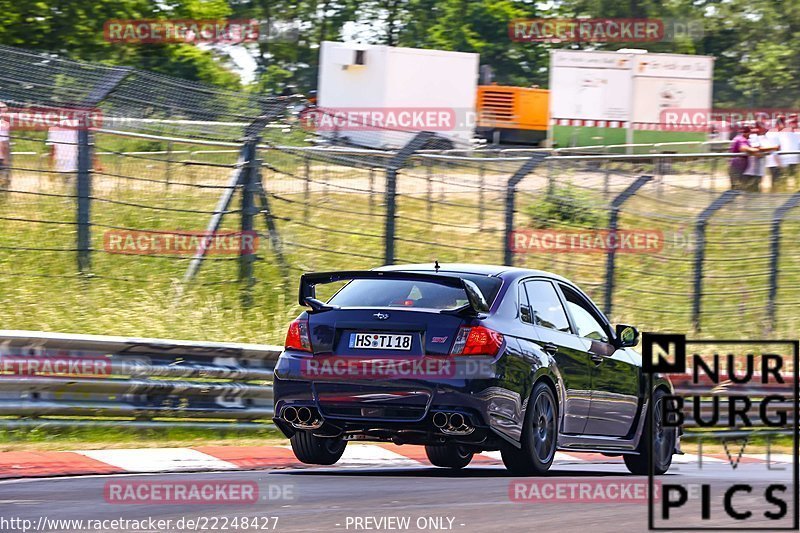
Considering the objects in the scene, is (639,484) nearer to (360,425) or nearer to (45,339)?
(360,425)

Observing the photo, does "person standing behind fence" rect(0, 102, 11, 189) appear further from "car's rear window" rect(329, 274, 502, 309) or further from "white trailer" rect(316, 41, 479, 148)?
"white trailer" rect(316, 41, 479, 148)

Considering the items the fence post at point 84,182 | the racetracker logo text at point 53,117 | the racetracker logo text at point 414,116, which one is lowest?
the fence post at point 84,182

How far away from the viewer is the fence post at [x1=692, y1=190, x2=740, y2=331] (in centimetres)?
1892

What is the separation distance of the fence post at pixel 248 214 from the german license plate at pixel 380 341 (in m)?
6.75

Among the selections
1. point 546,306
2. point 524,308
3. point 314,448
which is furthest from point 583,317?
point 314,448

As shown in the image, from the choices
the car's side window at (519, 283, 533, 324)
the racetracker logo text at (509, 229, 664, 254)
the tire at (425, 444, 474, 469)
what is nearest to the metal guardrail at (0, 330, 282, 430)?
the tire at (425, 444, 474, 469)

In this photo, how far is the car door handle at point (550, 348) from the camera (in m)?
9.95

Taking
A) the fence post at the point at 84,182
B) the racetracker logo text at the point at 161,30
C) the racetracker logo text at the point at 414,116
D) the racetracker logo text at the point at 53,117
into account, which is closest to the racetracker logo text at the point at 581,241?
the fence post at the point at 84,182

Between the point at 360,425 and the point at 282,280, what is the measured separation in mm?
7430

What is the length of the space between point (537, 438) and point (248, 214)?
699 cm

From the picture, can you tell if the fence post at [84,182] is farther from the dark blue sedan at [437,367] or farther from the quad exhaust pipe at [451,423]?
the quad exhaust pipe at [451,423]

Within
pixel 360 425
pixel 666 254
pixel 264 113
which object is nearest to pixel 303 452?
pixel 360 425

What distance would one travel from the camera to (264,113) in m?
15.6

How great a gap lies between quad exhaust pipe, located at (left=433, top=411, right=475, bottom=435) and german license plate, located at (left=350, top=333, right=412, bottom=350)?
0.47m
